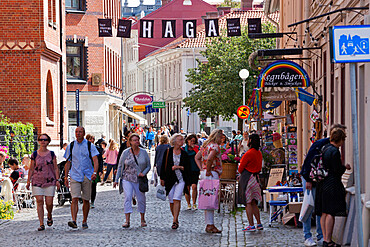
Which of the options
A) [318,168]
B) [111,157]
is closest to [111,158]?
[111,157]

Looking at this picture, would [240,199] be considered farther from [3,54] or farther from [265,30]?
[265,30]

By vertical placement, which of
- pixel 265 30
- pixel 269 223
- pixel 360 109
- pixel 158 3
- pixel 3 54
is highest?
pixel 158 3

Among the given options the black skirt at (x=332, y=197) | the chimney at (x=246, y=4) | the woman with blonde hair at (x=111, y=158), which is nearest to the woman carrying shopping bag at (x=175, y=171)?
the black skirt at (x=332, y=197)

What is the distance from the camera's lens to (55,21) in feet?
100

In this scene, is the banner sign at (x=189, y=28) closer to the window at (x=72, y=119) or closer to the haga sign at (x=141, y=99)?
the window at (x=72, y=119)

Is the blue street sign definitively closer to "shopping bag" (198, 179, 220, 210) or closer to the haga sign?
"shopping bag" (198, 179, 220, 210)

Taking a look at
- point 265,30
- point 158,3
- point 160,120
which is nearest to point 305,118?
point 265,30

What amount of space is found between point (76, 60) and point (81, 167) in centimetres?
3128

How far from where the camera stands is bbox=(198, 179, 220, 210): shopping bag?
1382 centimetres

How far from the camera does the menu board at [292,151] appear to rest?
1870 centimetres

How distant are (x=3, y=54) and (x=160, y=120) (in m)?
60.6

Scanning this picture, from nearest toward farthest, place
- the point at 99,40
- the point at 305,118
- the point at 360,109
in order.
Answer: the point at 360,109 < the point at 305,118 < the point at 99,40

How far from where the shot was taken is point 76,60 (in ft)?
149

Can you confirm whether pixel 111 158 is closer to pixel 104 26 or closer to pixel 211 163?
pixel 104 26
